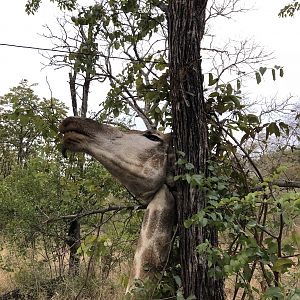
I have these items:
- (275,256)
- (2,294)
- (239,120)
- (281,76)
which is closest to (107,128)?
(239,120)

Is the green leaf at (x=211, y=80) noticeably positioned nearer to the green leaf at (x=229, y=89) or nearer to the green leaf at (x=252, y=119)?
the green leaf at (x=229, y=89)

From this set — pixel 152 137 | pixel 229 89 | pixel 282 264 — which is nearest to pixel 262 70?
pixel 229 89

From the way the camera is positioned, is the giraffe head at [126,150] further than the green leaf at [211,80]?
No

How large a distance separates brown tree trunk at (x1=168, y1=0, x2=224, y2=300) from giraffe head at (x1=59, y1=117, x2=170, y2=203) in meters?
0.10

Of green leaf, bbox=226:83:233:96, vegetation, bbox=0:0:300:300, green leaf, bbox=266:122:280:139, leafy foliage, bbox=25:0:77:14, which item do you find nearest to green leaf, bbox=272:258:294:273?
vegetation, bbox=0:0:300:300

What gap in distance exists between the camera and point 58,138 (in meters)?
2.40

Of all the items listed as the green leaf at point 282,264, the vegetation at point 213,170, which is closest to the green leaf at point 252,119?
the vegetation at point 213,170

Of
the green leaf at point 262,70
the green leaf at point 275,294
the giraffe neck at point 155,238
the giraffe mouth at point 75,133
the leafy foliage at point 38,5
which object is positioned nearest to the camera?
the green leaf at point 275,294

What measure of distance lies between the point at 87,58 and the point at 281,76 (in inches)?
45.7

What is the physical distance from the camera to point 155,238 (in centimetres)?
186

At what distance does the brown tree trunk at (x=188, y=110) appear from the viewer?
5.86 ft

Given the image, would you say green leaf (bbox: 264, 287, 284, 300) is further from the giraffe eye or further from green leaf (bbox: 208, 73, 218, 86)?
green leaf (bbox: 208, 73, 218, 86)

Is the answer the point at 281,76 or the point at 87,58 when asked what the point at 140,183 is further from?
the point at 87,58

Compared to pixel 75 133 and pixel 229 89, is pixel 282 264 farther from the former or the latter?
pixel 75 133
